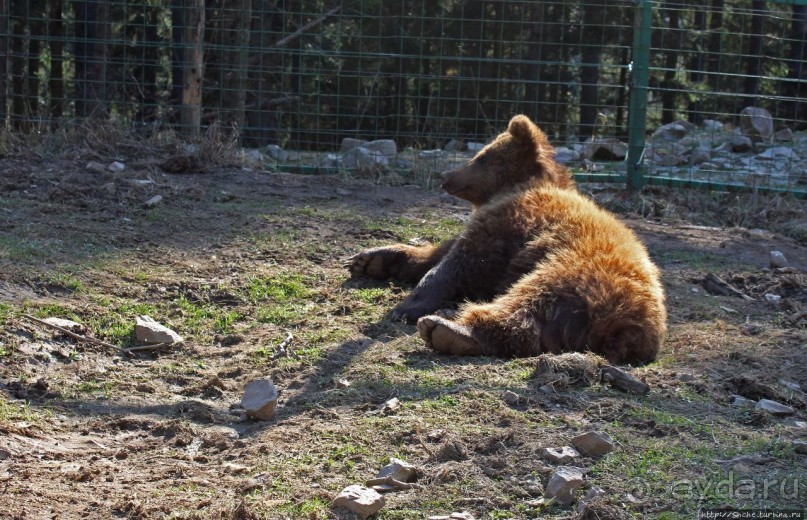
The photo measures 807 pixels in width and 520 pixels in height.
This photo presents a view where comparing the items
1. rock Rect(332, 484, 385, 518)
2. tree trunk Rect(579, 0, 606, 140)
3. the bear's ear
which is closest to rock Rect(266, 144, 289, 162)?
the bear's ear

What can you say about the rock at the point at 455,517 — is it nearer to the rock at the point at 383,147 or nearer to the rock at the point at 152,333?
the rock at the point at 152,333

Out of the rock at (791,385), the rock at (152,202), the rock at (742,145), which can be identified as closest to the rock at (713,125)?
the rock at (742,145)

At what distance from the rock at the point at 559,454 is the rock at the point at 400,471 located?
0.47 m

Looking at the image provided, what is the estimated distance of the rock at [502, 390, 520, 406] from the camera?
4023 mm

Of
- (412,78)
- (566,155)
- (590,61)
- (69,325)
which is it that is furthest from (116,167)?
(590,61)

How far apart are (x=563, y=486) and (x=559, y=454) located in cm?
27

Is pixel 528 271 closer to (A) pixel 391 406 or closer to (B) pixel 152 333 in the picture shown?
(A) pixel 391 406

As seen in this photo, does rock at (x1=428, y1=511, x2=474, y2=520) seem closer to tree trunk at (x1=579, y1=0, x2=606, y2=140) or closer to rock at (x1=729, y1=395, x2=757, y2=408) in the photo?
rock at (x1=729, y1=395, x2=757, y2=408)

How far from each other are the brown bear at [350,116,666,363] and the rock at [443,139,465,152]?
3987 mm

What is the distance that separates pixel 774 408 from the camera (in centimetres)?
415

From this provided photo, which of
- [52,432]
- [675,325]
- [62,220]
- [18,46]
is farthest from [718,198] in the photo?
[18,46]

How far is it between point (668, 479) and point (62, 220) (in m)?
5.17

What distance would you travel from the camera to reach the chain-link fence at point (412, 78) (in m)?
10.3

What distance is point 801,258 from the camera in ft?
25.9
